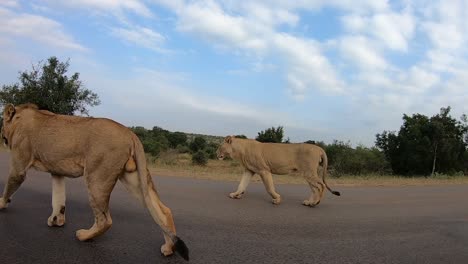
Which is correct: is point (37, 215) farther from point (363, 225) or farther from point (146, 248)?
point (363, 225)

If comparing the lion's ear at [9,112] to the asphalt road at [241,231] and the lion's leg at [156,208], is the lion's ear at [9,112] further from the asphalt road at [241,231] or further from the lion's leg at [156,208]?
the lion's leg at [156,208]

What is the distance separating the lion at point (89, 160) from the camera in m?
4.96

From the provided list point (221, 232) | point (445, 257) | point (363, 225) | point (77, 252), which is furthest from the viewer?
point (363, 225)

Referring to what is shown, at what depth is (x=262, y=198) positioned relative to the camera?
10789 mm

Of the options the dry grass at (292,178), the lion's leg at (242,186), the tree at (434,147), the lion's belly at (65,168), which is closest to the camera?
the lion's belly at (65,168)

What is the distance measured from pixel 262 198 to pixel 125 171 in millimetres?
6053

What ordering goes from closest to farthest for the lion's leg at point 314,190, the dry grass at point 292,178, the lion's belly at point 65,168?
the lion's belly at point 65,168
the lion's leg at point 314,190
the dry grass at point 292,178

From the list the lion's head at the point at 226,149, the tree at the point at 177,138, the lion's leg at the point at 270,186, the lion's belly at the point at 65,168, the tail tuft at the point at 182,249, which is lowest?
the tail tuft at the point at 182,249

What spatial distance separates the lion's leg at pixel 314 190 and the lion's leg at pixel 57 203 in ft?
18.5

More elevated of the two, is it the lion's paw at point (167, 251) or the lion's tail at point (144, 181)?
the lion's tail at point (144, 181)

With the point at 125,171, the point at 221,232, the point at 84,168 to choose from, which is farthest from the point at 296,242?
the point at 84,168

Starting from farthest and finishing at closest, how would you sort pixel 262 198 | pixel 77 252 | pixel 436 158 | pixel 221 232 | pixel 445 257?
pixel 436 158 → pixel 262 198 → pixel 221 232 → pixel 445 257 → pixel 77 252

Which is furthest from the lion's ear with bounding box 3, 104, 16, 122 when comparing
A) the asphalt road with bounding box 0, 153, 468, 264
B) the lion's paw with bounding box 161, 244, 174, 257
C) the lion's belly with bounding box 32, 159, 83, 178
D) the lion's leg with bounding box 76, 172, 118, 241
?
the lion's paw with bounding box 161, 244, 174, 257

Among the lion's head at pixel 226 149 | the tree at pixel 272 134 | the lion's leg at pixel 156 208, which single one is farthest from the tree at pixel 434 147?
the lion's leg at pixel 156 208
